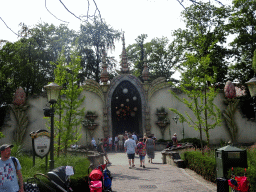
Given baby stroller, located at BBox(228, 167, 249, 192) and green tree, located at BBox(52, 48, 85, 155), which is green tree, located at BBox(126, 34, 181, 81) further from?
baby stroller, located at BBox(228, 167, 249, 192)

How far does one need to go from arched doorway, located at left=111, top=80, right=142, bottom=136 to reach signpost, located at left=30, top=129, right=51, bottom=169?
1761cm

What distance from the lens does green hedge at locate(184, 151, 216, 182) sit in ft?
32.0

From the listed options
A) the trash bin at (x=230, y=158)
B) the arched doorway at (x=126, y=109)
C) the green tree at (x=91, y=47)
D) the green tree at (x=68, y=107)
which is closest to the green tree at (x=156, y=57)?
the green tree at (x=91, y=47)

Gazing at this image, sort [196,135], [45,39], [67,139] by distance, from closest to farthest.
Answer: [67,139] < [196,135] < [45,39]

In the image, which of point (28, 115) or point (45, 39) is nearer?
point (28, 115)

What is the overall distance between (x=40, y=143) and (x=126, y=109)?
1885 cm

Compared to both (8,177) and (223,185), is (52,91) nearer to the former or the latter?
(8,177)

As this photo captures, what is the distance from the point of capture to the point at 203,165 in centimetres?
1059

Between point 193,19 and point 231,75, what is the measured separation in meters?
7.68

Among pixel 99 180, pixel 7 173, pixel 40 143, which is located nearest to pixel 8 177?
pixel 7 173

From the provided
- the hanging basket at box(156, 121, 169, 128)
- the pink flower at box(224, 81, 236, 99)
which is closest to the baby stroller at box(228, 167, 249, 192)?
the hanging basket at box(156, 121, 169, 128)

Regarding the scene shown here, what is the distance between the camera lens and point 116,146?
2497 cm

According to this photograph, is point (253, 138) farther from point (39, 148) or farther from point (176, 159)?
point (39, 148)

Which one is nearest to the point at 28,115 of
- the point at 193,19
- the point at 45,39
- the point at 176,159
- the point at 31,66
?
the point at 31,66
